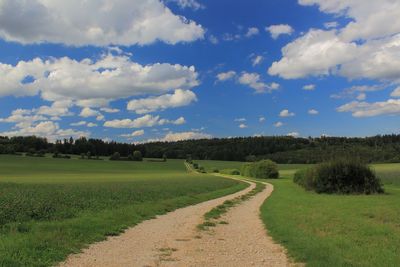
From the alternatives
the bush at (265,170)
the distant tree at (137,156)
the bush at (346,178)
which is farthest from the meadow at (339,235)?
the distant tree at (137,156)

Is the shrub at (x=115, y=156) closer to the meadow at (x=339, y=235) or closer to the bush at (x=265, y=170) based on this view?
the bush at (x=265, y=170)

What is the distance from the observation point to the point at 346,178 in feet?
142

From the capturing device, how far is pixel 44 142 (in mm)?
194875

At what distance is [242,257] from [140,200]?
67.8ft

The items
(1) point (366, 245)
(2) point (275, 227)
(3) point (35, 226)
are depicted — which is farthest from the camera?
(2) point (275, 227)

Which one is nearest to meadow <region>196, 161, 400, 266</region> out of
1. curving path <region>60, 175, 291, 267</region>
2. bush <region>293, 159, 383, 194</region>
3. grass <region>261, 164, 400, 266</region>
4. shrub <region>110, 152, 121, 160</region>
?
grass <region>261, 164, 400, 266</region>

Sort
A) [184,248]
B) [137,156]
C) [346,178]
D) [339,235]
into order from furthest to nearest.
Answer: [137,156] < [346,178] < [339,235] < [184,248]

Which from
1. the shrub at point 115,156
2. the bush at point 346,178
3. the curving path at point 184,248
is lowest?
the curving path at point 184,248

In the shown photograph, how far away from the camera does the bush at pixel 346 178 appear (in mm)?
42469

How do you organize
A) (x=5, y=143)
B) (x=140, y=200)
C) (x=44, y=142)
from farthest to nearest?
1. (x=44, y=142)
2. (x=5, y=143)
3. (x=140, y=200)

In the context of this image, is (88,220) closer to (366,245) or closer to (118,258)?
(118,258)

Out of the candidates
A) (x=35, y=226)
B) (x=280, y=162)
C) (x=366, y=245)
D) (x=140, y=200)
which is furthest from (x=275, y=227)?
(x=280, y=162)

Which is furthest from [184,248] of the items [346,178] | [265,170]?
[265,170]

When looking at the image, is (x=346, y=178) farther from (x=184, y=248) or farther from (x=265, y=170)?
(x=265, y=170)
